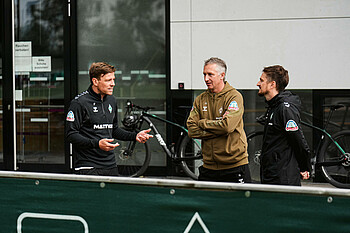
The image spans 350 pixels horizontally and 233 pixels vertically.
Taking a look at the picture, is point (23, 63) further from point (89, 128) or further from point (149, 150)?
point (89, 128)

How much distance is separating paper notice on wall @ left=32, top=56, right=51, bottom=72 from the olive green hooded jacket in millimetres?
4948

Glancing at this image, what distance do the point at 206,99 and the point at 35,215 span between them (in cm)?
222

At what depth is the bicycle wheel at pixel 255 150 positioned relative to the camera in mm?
7656

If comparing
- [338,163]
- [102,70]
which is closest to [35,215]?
[102,70]

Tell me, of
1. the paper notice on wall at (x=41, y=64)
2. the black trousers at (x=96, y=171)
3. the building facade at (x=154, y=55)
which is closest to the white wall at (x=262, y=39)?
the building facade at (x=154, y=55)

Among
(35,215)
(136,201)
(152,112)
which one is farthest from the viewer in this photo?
(152,112)

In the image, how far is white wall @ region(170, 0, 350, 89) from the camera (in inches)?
299

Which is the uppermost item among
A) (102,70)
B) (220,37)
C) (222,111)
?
(220,37)

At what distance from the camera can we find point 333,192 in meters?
2.31

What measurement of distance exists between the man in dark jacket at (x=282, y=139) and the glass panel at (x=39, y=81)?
5.13 meters

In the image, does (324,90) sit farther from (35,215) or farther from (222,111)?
(35,215)

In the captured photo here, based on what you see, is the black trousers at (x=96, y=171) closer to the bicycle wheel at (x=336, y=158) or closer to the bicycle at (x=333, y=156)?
the bicycle at (x=333, y=156)

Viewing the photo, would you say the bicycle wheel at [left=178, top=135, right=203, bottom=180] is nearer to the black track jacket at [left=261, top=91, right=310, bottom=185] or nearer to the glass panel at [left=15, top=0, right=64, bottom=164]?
the glass panel at [left=15, top=0, right=64, bottom=164]

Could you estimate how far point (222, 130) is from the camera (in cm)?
437
